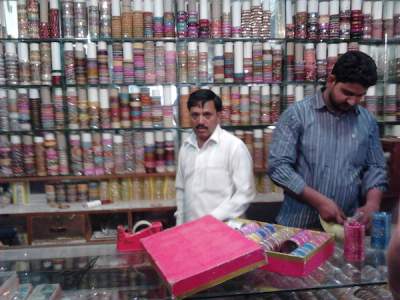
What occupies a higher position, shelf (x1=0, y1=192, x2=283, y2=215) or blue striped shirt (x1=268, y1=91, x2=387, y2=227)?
blue striped shirt (x1=268, y1=91, x2=387, y2=227)

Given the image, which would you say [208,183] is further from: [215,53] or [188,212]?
[215,53]

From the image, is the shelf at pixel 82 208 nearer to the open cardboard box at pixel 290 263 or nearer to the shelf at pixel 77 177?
the shelf at pixel 77 177

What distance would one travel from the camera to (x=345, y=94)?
1327mm

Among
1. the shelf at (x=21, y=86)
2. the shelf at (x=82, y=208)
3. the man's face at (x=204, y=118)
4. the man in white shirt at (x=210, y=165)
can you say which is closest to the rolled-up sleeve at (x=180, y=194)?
the man in white shirt at (x=210, y=165)

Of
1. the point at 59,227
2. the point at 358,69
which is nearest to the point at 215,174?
the point at 358,69

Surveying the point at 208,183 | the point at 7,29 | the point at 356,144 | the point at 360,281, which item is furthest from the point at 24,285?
the point at 7,29

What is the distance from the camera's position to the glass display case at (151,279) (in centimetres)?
86

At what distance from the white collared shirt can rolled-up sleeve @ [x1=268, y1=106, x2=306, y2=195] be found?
37 centimetres

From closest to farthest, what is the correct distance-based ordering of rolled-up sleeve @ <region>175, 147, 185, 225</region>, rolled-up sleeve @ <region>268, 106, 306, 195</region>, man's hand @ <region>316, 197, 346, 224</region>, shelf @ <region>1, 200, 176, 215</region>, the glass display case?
the glass display case → man's hand @ <region>316, 197, 346, 224</region> → rolled-up sleeve @ <region>268, 106, 306, 195</region> → rolled-up sleeve @ <region>175, 147, 185, 225</region> → shelf @ <region>1, 200, 176, 215</region>

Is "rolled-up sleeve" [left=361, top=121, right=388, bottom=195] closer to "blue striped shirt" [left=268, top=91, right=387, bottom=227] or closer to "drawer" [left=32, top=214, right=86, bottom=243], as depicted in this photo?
"blue striped shirt" [left=268, top=91, right=387, bottom=227]

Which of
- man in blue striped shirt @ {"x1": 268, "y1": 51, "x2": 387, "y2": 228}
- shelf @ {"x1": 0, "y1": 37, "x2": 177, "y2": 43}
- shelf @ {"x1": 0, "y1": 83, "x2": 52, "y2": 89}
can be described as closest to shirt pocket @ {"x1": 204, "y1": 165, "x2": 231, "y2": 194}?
man in blue striped shirt @ {"x1": 268, "y1": 51, "x2": 387, "y2": 228}

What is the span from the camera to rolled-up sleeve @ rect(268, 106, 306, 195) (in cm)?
137

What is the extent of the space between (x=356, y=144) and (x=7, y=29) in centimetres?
225

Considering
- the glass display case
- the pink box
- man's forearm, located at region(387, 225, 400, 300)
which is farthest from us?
the glass display case
